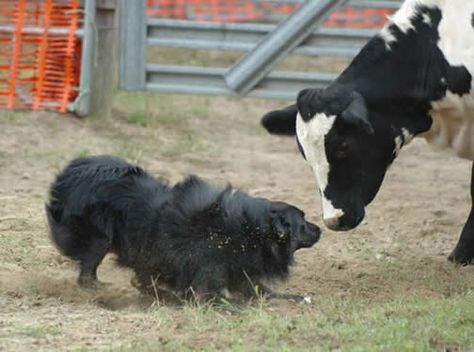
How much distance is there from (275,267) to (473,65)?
1.58m

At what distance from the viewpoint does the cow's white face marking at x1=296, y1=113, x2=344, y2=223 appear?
6.11m

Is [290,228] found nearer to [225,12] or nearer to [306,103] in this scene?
[306,103]

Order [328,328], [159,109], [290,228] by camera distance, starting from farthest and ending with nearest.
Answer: [159,109] < [290,228] < [328,328]

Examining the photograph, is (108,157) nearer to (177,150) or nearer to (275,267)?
(275,267)

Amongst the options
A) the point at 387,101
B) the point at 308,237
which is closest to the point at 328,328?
the point at 308,237

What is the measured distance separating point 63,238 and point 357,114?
1.87 m

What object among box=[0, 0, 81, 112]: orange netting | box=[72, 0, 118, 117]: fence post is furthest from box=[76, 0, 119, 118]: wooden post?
box=[0, 0, 81, 112]: orange netting

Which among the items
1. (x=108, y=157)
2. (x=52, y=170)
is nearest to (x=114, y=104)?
(x=52, y=170)

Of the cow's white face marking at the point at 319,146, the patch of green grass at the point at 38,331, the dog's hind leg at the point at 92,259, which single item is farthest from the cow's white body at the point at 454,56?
the patch of green grass at the point at 38,331

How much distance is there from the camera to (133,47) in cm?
1030

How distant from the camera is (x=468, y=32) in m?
6.36

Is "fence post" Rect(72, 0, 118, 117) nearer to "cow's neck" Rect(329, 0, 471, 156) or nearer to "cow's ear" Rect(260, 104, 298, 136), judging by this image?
"cow's ear" Rect(260, 104, 298, 136)

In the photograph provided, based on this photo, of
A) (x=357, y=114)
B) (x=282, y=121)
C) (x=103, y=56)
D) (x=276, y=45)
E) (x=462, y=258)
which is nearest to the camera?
(x=357, y=114)

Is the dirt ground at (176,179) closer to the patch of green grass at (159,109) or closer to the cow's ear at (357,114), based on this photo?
the patch of green grass at (159,109)
